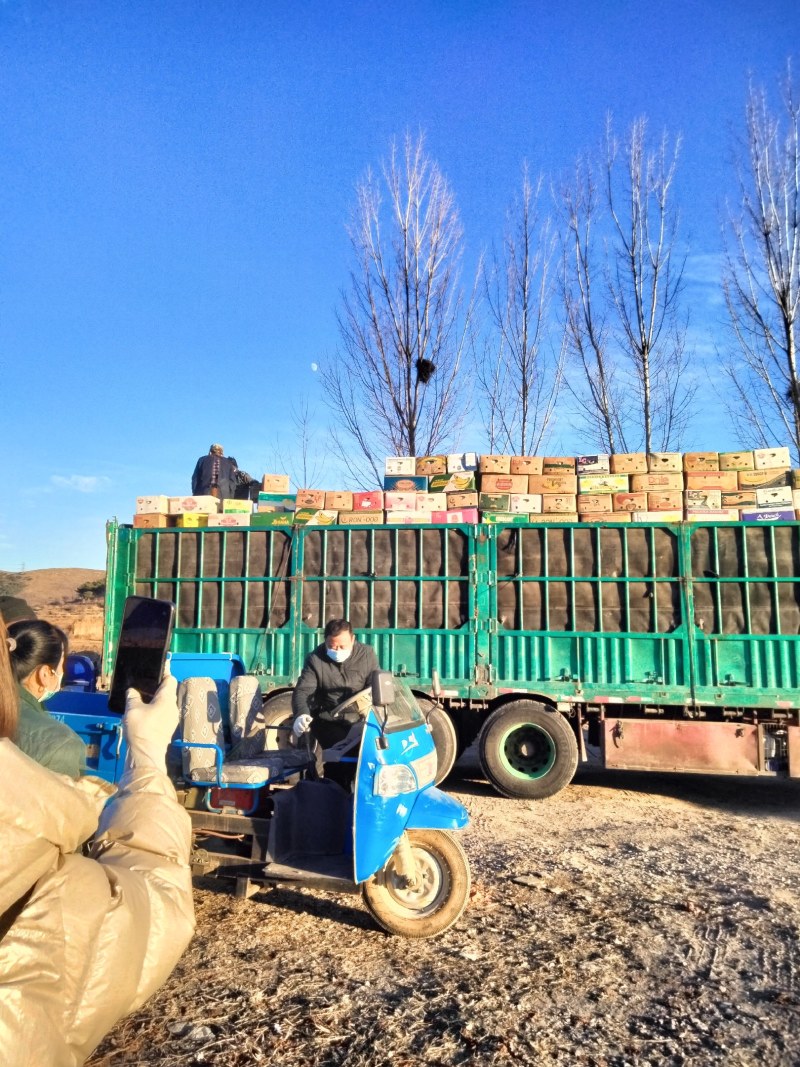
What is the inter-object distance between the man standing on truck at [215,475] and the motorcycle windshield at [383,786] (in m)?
Answer: 6.44

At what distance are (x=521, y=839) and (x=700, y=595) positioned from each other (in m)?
3.33

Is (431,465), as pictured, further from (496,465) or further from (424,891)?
(424,891)

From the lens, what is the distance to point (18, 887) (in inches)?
48.3

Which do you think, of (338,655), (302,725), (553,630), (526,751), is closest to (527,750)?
(526,751)

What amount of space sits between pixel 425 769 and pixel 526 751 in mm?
3989

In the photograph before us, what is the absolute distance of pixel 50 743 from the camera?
7.73 feet

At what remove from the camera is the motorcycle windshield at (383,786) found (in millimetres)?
3951

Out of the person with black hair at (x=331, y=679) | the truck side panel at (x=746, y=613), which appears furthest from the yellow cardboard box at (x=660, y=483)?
the person with black hair at (x=331, y=679)

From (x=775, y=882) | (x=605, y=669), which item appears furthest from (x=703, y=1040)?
(x=605, y=669)

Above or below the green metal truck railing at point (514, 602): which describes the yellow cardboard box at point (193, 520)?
above

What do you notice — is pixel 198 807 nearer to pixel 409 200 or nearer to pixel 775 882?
pixel 775 882

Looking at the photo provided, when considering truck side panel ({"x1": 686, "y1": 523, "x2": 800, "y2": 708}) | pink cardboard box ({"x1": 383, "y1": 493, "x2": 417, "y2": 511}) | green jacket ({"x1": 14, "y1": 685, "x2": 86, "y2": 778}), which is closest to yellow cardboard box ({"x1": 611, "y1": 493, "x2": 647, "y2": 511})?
truck side panel ({"x1": 686, "y1": 523, "x2": 800, "y2": 708})

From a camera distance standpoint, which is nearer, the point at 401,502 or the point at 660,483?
the point at 660,483

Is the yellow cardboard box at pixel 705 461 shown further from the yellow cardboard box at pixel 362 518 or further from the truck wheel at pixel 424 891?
the truck wheel at pixel 424 891
